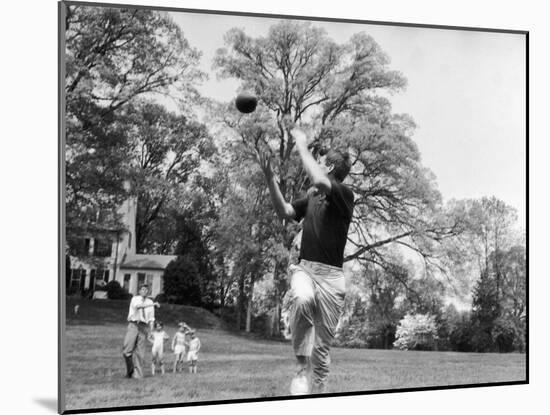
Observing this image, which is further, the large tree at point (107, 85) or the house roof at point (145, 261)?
the house roof at point (145, 261)

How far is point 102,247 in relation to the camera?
11.0 metres

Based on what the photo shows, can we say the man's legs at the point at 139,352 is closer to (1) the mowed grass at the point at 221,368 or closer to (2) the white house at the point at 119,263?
(1) the mowed grass at the point at 221,368

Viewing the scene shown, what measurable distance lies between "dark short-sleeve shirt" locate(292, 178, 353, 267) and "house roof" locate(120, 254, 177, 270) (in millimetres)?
1498

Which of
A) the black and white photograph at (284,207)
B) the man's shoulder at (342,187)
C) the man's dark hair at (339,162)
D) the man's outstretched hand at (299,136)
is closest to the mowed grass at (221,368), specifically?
the black and white photograph at (284,207)

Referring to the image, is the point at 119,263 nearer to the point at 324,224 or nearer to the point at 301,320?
the point at 301,320

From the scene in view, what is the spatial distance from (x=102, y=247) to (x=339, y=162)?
2791 mm

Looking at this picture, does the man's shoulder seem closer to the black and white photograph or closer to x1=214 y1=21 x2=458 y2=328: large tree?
the black and white photograph

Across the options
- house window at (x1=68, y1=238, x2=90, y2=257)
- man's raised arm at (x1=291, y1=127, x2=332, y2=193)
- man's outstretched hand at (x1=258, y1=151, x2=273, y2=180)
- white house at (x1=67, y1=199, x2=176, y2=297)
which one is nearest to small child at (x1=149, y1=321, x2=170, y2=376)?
→ white house at (x1=67, y1=199, x2=176, y2=297)

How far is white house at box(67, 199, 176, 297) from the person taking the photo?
10.8m

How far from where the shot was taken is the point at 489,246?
42.3 ft

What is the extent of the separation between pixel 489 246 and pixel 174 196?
3.98 metres

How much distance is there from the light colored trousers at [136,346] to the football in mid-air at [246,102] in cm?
250

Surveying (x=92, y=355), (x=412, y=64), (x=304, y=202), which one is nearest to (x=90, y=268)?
(x=92, y=355)

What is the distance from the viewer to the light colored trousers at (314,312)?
11477 millimetres
